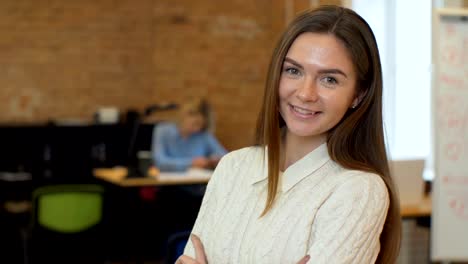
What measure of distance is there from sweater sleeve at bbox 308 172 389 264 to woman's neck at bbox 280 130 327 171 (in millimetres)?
173

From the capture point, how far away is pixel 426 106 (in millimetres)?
6688

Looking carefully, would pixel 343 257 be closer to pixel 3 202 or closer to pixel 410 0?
pixel 410 0

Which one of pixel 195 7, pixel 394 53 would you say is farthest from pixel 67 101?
pixel 394 53

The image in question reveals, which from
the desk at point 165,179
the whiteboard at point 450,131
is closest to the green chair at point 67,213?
the desk at point 165,179

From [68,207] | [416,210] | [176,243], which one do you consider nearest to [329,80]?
[176,243]

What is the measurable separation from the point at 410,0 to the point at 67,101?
3855 mm

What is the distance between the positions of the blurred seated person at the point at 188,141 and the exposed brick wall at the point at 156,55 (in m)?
1.25

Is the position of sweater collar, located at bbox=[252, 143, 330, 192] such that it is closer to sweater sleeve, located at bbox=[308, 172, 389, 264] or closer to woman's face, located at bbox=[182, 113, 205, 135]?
sweater sleeve, located at bbox=[308, 172, 389, 264]

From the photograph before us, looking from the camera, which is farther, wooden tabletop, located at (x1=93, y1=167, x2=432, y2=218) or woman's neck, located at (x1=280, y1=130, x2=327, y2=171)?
wooden tabletop, located at (x1=93, y1=167, x2=432, y2=218)

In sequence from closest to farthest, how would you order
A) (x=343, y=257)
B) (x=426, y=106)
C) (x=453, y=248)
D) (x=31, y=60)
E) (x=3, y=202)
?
1. (x=343, y=257)
2. (x=453, y=248)
3. (x=426, y=106)
4. (x=3, y=202)
5. (x=31, y=60)

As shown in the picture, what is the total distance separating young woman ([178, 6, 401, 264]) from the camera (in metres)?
1.72

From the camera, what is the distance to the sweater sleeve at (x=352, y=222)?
5.54 ft

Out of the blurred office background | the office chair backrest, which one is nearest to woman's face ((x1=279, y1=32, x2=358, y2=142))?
the office chair backrest

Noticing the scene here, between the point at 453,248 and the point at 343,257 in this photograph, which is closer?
the point at 343,257
